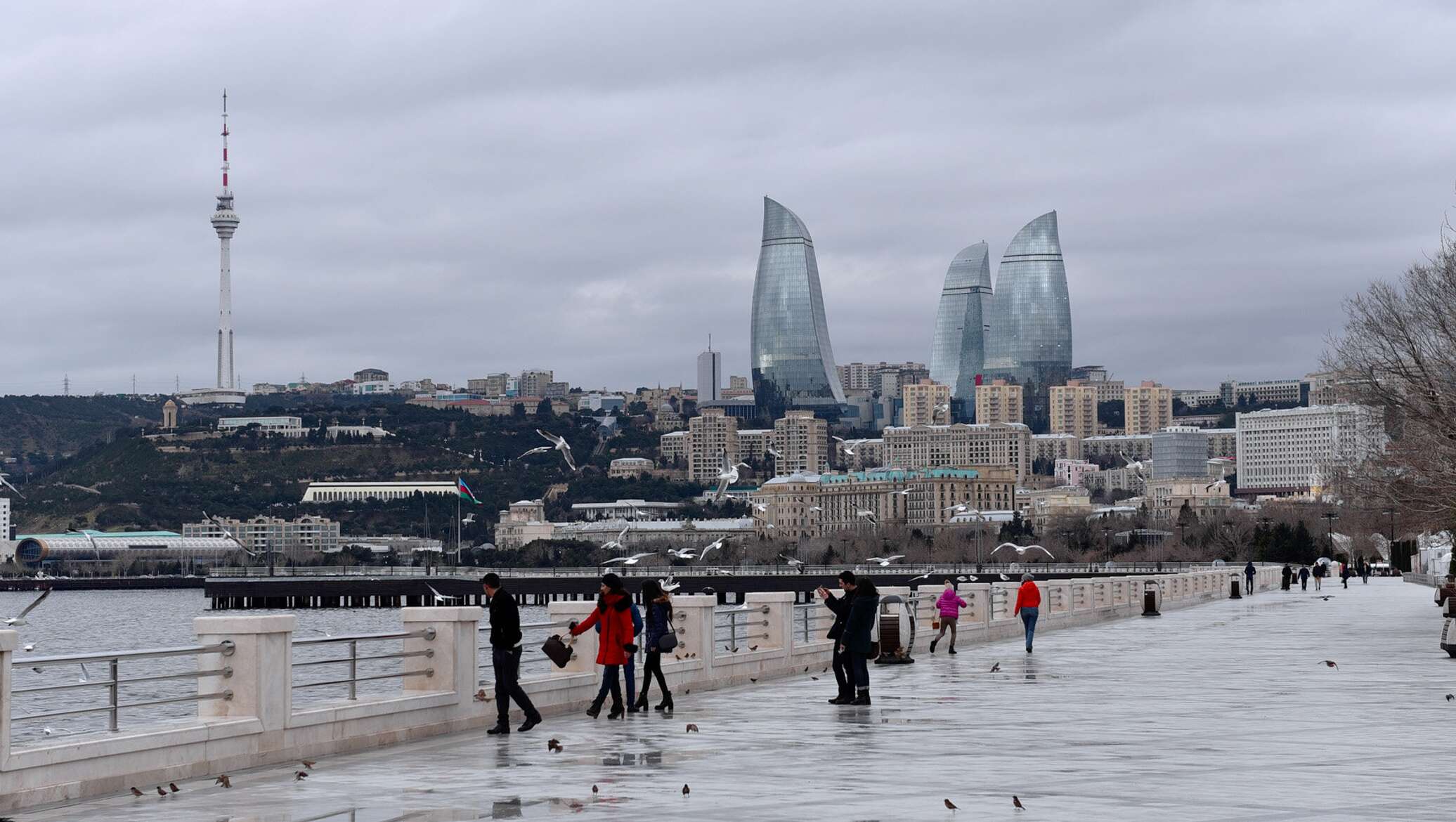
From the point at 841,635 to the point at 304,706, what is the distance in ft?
22.4

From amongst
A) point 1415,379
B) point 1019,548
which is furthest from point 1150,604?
point 1019,548

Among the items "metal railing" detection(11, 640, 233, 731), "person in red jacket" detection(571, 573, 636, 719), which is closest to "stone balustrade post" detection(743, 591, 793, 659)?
"person in red jacket" detection(571, 573, 636, 719)

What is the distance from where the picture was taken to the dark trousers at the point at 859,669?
79.5 ft

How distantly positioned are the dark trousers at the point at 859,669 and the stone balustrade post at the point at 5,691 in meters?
11.8

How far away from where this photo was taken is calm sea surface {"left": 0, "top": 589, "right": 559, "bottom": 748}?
46250 millimetres

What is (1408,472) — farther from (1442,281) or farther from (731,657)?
(731,657)

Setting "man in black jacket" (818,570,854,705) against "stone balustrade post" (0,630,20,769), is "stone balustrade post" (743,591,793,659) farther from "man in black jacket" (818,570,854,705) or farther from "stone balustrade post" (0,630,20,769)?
"stone balustrade post" (0,630,20,769)

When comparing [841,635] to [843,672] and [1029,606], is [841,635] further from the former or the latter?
[1029,606]

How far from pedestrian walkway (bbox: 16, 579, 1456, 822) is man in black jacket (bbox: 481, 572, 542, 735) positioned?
425 millimetres

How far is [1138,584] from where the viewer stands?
204ft

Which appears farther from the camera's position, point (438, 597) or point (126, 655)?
point (438, 597)

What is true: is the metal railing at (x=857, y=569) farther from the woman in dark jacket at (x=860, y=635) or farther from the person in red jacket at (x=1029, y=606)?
the woman in dark jacket at (x=860, y=635)

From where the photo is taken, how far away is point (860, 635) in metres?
24.2

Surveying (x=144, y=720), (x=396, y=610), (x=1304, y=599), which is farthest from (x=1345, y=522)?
(x=144, y=720)
